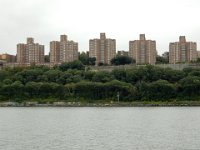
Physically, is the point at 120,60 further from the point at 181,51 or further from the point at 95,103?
the point at 95,103

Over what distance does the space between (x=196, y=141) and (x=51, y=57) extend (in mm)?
144632

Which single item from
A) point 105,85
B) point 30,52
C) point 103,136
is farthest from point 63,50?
point 103,136

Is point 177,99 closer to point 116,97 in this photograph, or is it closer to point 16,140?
point 116,97

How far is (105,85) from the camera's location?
102875 mm

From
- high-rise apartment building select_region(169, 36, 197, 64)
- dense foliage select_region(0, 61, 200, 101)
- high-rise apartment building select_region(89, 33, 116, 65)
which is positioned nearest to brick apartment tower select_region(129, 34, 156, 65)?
high-rise apartment building select_region(169, 36, 197, 64)

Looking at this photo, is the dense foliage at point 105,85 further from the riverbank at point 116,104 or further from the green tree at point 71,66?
the green tree at point 71,66

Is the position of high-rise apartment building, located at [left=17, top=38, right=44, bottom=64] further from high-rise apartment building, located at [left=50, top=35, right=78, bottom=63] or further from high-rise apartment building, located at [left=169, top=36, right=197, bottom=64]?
high-rise apartment building, located at [left=169, top=36, right=197, bottom=64]

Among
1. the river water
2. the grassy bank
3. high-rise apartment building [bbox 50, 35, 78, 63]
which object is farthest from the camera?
high-rise apartment building [bbox 50, 35, 78, 63]

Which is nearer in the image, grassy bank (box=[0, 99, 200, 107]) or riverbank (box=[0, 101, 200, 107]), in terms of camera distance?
riverbank (box=[0, 101, 200, 107])

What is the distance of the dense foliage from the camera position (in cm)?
10144

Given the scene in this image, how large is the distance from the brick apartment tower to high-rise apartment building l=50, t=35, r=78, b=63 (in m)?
18.0

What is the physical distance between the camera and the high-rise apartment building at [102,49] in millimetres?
172375

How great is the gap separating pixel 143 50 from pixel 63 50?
81.7ft

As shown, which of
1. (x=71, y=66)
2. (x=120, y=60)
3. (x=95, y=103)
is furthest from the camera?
(x=120, y=60)
